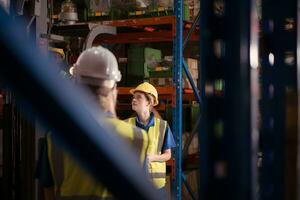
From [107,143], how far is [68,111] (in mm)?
118

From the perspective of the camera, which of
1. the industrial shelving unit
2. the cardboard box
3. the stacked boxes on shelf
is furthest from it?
the stacked boxes on shelf

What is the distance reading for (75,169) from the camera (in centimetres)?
314

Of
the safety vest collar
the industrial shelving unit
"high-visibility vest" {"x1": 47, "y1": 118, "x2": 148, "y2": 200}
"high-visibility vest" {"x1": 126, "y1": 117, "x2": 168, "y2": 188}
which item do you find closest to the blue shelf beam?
"high-visibility vest" {"x1": 47, "y1": 118, "x2": 148, "y2": 200}

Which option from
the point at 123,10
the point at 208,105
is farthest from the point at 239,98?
the point at 123,10

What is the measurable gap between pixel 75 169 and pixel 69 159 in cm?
7

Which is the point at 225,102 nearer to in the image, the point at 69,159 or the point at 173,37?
the point at 69,159

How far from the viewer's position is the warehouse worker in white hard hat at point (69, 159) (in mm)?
3039

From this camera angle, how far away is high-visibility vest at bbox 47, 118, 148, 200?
312cm

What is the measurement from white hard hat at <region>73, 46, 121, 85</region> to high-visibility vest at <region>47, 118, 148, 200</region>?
267mm

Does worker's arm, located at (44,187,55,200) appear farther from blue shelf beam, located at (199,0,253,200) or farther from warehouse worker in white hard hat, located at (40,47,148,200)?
blue shelf beam, located at (199,0,253,200)

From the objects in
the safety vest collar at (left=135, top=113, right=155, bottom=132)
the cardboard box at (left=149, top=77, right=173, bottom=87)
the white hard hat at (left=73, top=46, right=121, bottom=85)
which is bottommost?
the safety vest collar at (left=135, top=113, right=155, bottom=132)

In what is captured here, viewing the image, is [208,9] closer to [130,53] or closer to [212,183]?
[212,183]

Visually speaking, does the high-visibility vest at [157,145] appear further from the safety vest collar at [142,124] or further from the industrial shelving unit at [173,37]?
the industrial shelving unit at [173,37]

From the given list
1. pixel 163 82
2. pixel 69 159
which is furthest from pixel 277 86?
pixel 163 82
